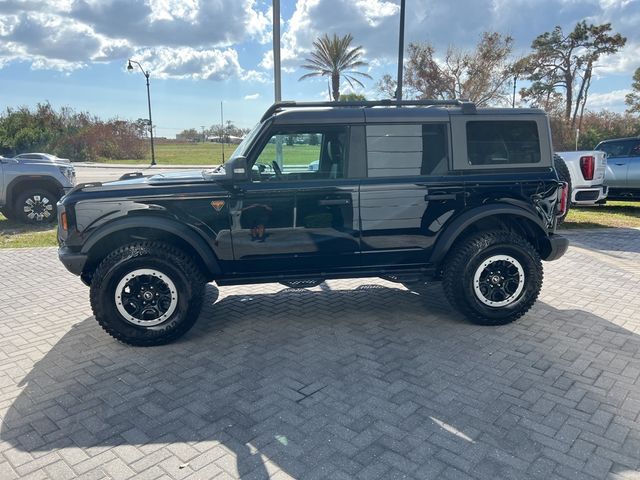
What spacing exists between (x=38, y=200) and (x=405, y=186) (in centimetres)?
905

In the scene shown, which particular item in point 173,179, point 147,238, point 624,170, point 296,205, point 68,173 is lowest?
point 147,238

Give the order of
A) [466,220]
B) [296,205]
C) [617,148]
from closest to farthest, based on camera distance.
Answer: [296,205]
[466,220]
[617,148]

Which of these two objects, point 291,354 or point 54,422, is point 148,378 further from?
point 291,354

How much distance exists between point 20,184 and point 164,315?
7.87 m

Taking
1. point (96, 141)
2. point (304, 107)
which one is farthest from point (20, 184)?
point (96, 141)

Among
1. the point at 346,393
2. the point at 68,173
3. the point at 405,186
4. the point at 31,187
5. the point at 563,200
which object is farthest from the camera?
the point at 68,173

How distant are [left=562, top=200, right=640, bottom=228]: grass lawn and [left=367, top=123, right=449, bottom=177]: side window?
6.91m

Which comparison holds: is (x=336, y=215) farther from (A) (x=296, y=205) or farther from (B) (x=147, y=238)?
(B) (x=147, y=238)

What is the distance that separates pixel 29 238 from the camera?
355 inches

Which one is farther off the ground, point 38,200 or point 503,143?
point 503,143

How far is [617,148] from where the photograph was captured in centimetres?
1199

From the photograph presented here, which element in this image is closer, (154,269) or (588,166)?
(154,269)

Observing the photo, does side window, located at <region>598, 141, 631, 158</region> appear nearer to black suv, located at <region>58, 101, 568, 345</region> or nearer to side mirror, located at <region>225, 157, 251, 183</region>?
black suv, located at <region>58, 101, 568, 345</region>

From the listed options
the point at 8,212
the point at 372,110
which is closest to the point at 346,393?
the point at 372,110
